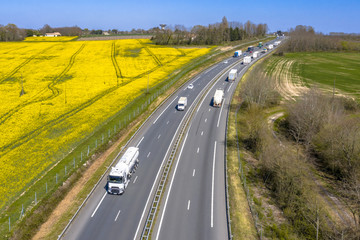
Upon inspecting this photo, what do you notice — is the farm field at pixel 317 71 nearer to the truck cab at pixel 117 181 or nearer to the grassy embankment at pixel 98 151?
the grassy embankment at pixel 98 151

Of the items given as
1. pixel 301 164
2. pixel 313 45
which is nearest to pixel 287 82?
pixel 301 164

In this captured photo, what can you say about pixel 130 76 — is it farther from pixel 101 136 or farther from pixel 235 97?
pixel 101 136

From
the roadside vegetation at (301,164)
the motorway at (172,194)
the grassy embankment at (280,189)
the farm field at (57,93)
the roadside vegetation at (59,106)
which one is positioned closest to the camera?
the motorway at (172,194)

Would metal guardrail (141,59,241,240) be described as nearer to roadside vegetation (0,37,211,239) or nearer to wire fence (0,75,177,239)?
wire fence (0,75,177,239)

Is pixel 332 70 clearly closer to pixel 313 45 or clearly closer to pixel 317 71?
pixel 317 71

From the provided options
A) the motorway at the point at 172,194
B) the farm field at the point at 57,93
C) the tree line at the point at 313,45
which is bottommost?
the motorway at the point at 172,194

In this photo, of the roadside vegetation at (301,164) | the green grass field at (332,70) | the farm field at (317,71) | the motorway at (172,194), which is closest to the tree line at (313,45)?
the green grass field at (332,70)
